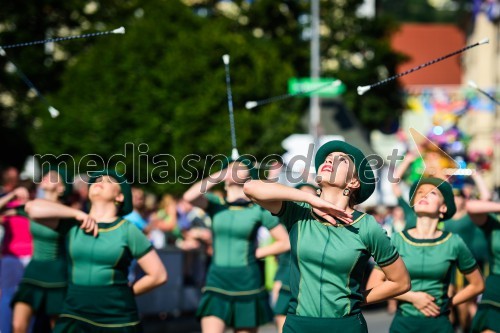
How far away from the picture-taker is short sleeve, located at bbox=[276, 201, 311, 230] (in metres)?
6.06

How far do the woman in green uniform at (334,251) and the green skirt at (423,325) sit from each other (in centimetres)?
154

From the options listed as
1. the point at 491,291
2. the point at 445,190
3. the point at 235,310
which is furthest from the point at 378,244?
the point at 235,310

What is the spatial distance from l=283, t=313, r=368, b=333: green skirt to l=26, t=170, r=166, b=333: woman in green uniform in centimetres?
185

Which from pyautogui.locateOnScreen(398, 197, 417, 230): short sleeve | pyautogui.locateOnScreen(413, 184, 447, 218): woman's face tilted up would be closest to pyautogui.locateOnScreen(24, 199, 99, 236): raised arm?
pyautogui.locateOnScreen(413, 184, 447, 218): woman's face tilted up

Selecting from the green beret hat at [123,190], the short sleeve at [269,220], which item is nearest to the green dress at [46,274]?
the green beret hat at [123,190]

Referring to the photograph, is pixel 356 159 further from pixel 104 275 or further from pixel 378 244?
pixel 104 275

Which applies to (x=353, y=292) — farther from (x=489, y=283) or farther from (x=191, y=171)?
(x=191, y=171)

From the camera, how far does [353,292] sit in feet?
19.7

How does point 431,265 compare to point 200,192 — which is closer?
point 431,265

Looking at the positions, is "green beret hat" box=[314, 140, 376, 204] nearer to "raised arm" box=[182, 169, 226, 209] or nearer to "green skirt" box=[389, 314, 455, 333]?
"green skirt" box=[389, 314, 455, 333]

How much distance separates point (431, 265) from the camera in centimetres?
769

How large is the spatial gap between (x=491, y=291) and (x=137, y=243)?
2.88 metres

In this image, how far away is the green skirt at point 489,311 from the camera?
8.35 meters

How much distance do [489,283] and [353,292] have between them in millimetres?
3029
